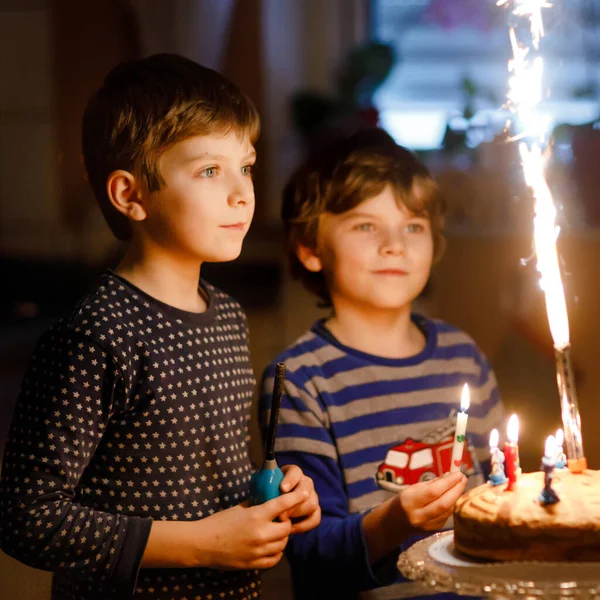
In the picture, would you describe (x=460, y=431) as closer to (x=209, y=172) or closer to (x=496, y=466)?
(x=496, y=466)

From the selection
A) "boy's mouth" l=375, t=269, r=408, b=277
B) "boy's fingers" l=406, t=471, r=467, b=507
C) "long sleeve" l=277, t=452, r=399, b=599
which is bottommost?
"long sleeve" l=277, t=452, r=399, b=599

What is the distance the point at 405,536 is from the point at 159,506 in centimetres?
31

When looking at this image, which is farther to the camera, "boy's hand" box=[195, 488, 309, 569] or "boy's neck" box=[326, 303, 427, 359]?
"boy's neck" box=[326, 303, 427, 359]

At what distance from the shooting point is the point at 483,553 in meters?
1.00

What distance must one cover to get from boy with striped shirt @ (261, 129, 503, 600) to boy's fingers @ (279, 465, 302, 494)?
0.57ft

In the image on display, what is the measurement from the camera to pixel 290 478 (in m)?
1.12

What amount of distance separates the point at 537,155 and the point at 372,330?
0.40 metres

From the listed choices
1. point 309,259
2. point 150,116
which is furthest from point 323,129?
point 150,116

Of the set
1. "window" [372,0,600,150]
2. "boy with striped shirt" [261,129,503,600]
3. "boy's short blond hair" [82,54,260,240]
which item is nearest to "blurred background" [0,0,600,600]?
"window" [372,0,600,150]

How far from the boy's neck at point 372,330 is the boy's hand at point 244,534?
431 mm

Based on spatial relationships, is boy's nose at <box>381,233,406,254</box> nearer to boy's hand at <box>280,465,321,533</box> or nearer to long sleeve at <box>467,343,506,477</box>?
long sleeve at <box>467,343,506,477</box>

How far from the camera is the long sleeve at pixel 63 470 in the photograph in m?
1.03

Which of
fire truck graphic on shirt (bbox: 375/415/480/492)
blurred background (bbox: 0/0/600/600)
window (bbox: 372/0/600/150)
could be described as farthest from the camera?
window (bbox: 372/0/600/150)

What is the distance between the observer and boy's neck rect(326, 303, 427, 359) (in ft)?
4.89
